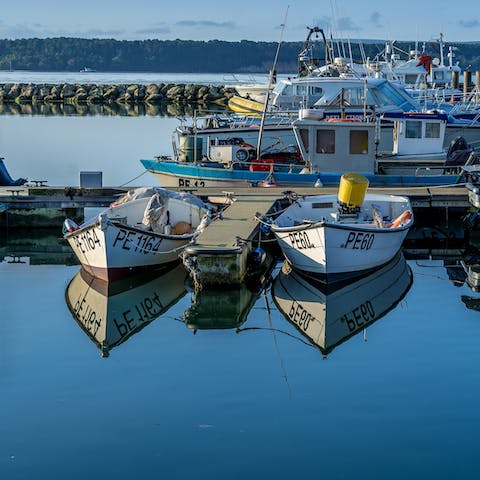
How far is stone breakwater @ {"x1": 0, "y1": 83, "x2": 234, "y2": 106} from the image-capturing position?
237ft

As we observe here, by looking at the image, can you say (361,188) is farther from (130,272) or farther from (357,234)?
(130,272)

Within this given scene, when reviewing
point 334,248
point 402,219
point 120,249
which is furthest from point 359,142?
point 120,249

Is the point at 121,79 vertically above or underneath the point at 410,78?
underneath

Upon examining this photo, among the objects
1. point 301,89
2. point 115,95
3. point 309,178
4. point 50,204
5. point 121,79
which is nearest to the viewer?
point 50,204

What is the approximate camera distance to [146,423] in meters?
10.0

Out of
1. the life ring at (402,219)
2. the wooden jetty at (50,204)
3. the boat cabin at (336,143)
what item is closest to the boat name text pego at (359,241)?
the life ring at (402,219)

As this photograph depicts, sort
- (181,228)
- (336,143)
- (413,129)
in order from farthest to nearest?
(413,129), (336,143), (181,228)

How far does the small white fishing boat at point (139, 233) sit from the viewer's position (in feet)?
51.3

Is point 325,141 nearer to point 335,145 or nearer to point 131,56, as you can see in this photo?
point 335,145

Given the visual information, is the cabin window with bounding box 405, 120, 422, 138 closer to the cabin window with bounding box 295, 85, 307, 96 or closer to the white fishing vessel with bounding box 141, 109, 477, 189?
the white fishing vessel with bounding box 141, 109, 477, 189

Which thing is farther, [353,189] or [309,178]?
[309,178]

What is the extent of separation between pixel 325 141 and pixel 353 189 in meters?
4.60

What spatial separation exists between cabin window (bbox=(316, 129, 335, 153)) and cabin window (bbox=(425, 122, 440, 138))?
341 cm

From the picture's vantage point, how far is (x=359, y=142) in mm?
21453
